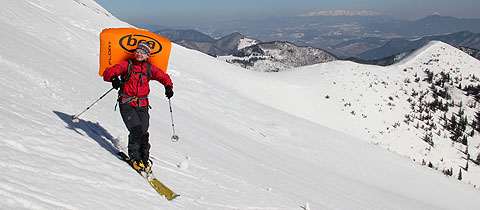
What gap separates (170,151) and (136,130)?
81.4 inches

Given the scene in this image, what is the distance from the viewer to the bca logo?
18.0 feet

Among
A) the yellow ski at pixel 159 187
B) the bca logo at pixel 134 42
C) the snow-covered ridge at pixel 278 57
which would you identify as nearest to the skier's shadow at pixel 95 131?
the yellow ski at pixel 159 187

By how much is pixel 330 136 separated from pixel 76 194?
667 inches

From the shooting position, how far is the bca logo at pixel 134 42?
5.49m

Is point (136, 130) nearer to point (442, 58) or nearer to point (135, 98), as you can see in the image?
point (135, 98)

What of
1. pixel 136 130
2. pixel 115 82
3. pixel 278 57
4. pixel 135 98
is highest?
pixel 115 82

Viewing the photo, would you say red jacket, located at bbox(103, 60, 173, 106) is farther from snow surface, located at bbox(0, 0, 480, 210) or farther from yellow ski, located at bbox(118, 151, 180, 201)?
yellow ski, located at bbox(118, 151, 180, 201)

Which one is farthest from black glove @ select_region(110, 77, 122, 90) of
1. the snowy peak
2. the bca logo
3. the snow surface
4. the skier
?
the snowy peak

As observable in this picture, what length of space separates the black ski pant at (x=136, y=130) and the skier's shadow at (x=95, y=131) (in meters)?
0.54

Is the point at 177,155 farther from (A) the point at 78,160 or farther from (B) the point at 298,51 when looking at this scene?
(B) the point at 298,51

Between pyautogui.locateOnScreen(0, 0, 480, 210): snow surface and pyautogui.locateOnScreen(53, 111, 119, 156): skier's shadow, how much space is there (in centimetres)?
4

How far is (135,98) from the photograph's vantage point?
5051 mm

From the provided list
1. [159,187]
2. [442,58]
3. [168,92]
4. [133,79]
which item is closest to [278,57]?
[442,58]

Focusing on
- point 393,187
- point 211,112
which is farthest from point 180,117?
point 393,187
